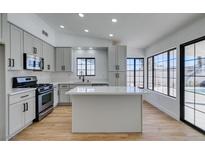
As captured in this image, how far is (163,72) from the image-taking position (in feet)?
20.2

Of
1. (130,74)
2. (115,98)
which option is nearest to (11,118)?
(115,98)

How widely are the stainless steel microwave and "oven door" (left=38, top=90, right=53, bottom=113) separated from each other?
0.83 m

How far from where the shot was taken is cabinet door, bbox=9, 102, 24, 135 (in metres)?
3.33

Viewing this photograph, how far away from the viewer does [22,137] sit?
3.47 meters

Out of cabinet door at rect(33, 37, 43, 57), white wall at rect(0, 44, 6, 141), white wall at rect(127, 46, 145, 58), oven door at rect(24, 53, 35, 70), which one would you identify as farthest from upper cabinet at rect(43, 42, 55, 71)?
white wall at rect(127, 46, 145, 58)

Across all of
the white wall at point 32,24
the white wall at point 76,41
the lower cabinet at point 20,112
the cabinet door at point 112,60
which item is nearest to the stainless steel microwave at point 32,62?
the white wall at point 32,24

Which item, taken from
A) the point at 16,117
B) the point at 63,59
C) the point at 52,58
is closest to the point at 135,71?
the point at 63,59

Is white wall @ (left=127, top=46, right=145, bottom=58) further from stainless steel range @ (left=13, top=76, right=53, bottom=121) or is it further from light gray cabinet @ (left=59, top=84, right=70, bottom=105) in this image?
stainless steel range @ (left=13, top=76, right=53, bottom=121)

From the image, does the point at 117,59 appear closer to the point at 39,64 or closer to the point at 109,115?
the point at 39,64

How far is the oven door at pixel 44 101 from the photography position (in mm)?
4664

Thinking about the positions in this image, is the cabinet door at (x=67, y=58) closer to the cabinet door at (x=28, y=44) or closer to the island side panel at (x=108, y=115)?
the cabinet door at (x=28, y=44)

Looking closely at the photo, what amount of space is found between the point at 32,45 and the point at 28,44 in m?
0.24

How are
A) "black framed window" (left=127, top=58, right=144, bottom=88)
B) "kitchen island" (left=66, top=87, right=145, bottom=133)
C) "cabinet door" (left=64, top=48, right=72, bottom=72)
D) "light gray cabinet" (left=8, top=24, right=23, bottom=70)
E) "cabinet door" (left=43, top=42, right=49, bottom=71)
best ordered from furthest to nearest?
"black framed window" (left=127, top=58, right=144, bottom=88)
"cabinet door" (left=64, top=48, right=72, bottom=72)
"cabinet door" (left=43, top=42, right=49, bottom=71)
"light gray cabinet" (left=8, top=24, right=23, bottom=70)
"kitchen island" (left=66, top=87, right=145, bottom=133)

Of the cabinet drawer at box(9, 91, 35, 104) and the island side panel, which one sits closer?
the cabinet drawer at box(9, 91, 35, 104)
